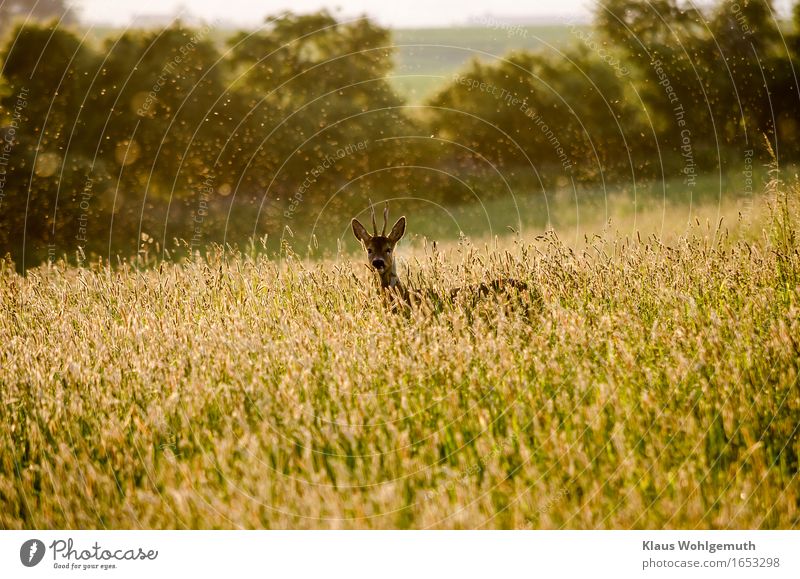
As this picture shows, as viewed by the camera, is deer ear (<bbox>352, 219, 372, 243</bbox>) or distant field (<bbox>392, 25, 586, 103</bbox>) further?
distant field (<bbox>392, 25, 586, 103</bbox>)

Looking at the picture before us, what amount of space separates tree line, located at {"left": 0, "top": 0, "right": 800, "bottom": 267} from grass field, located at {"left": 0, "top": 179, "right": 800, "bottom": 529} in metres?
7.07

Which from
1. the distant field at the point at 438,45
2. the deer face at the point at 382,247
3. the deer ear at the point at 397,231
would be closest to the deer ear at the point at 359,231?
the deer face at the point at 382,247

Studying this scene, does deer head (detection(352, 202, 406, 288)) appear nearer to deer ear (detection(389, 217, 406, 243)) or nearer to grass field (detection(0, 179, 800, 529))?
deer ear (detection(389, 217, 406, 243))

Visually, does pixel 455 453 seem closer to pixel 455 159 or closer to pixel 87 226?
pixel 87 226

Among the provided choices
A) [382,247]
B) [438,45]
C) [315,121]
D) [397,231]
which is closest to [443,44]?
[438,45]

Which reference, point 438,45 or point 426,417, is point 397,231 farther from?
point 426,417

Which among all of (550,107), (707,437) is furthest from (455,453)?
(550,107)

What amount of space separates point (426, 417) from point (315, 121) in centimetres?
1479

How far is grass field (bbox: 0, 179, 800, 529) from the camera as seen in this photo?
138 inches

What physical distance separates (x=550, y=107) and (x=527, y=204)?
3.21 m

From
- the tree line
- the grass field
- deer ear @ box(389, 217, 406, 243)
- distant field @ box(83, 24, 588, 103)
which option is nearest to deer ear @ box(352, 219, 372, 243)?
deer ear @ box(389, 217, 406, 243)

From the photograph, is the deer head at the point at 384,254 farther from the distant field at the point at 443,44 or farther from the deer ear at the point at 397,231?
the distant field at the point at 443,44

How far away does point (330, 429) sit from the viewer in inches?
155
